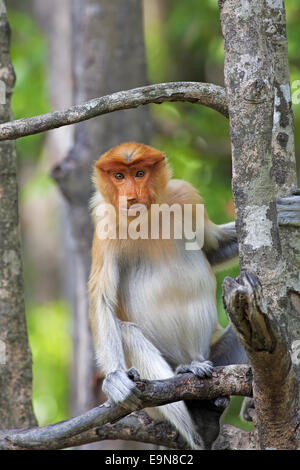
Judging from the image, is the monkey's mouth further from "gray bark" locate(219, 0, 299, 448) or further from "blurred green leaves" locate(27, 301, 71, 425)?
"blurred green leaves" locate(27, 301, 71, 425)

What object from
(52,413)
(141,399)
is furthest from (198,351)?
(52,413)

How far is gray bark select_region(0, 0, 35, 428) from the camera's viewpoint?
4.14 metres

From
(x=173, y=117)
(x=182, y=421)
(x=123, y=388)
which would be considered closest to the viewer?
(x=123, y=388)

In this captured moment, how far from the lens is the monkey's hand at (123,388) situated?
3211 millimetres

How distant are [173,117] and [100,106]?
547 centimetres

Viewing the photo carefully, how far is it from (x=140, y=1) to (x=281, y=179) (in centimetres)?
338

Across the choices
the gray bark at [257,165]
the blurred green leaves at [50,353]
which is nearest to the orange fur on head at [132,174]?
the gray bark at [257,165]

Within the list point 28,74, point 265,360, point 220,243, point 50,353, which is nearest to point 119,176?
point 220,243

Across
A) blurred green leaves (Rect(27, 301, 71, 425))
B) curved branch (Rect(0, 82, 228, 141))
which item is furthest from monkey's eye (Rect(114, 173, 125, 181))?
blurred green leaves (Rect(27, 301, 71, 425))

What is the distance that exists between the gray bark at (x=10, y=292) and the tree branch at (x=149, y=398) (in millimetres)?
615

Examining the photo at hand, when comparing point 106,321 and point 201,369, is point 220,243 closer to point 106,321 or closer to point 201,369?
point 106,321

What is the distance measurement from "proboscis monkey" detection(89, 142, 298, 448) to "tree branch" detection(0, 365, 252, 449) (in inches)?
29.0

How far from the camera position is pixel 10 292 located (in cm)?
416
